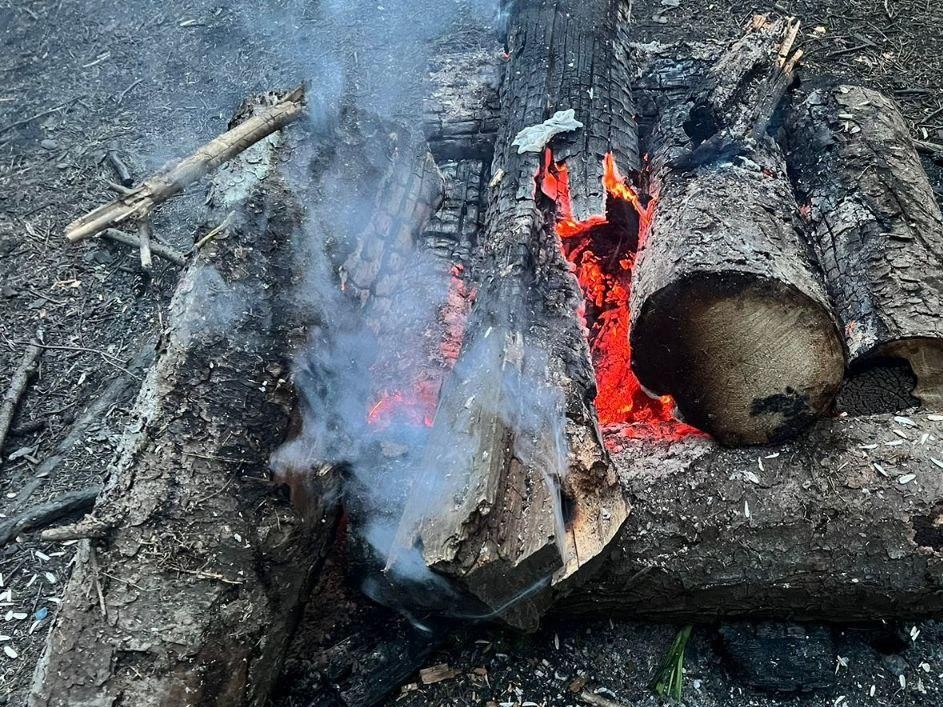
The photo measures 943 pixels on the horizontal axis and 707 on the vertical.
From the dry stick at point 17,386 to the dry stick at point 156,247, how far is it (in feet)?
2.62

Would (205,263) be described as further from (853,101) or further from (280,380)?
(853,101)

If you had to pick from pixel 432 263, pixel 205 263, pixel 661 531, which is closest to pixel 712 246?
pixel 661 531

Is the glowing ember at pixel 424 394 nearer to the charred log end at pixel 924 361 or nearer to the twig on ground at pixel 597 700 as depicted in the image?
the twig on ground at pixel 597 700

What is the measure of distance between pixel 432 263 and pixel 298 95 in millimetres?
1042

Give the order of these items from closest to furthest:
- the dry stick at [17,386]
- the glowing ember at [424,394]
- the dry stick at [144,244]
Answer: the dry stick at [144,244] < the glowing ember at [424,394] < the dry stick at [17,386]

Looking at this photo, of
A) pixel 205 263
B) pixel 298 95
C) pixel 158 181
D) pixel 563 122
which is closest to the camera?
pixel 158 181

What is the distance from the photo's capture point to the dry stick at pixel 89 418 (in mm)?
3549

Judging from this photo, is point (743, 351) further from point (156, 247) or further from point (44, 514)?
point (156, 247)

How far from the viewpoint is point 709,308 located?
2.72 m

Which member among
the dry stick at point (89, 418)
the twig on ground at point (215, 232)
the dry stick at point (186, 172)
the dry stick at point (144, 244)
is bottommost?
the dry stick at point (89, 418)

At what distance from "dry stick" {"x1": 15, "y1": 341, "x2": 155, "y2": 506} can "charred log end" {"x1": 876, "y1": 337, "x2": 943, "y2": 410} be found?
3.68m

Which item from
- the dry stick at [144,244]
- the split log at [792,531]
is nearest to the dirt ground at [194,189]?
the split log at [792,531]

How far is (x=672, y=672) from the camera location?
2887 mm

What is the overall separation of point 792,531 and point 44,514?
3.17m
